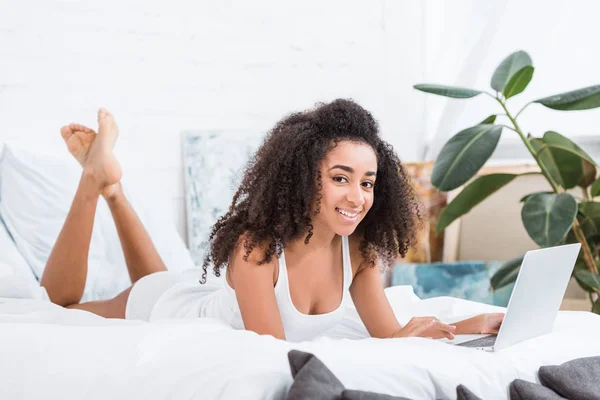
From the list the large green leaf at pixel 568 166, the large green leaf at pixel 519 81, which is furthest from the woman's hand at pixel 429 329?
the large green leaf at pixel 568 166

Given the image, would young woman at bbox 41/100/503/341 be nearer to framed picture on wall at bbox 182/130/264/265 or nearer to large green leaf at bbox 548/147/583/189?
large green leaf at bbox 548/147/583/189

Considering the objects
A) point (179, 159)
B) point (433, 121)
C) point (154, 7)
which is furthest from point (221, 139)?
point (433, 121)

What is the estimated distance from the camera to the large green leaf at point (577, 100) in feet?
8.16

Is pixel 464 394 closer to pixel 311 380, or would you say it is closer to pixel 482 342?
pixel 311 380

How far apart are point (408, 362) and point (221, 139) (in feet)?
6.46

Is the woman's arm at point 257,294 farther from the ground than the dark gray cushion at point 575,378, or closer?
farther from the ground

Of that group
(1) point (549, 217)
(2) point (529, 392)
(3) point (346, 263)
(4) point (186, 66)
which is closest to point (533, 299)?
(2) point (529, 392)

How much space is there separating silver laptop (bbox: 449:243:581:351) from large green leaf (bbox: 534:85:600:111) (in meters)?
1.00

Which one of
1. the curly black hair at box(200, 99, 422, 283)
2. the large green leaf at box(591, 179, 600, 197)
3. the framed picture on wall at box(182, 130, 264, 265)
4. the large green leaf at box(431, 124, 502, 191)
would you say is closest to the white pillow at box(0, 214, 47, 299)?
the curly black hair at box(200, 99, 422, 283)

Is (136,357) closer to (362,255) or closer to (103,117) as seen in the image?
(362,255)

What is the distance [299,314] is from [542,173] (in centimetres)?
127

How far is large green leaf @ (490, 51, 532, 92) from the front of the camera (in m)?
2.66

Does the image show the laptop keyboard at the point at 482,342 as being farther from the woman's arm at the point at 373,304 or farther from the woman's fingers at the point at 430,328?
the woman's arm at the point at 373,304

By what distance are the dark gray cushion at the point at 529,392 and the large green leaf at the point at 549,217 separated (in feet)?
3.50
